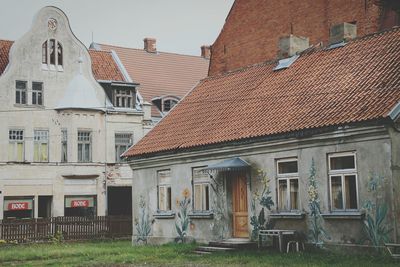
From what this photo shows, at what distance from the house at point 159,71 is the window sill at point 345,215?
2428 cm

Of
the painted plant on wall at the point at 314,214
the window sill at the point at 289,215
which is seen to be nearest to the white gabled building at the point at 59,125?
the window sill at the point at 289,215

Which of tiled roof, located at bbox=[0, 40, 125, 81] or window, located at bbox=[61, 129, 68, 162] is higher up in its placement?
tiled roof, located at bbox=[0, 40, 125, 81]

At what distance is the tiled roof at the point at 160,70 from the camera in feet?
146

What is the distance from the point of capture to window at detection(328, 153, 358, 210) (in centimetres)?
1803

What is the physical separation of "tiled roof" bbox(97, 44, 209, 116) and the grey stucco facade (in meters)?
18.2

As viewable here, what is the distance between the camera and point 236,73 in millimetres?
27797

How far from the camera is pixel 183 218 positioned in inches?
971

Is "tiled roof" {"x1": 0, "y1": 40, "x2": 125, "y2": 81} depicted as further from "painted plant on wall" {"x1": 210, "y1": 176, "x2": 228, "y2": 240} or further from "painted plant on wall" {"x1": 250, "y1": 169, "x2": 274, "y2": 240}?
"painted plant on wall" {"x1": 250, "y1": 169, "x2": 274, "y2": 240}

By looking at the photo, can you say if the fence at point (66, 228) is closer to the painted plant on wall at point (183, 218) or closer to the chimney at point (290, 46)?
the painted plant on wall at point (183, 218)

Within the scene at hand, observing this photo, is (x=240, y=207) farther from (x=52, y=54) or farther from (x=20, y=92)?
(x=52, y=54)

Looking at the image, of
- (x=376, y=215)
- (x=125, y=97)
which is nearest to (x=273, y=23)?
(x=125, y=97)

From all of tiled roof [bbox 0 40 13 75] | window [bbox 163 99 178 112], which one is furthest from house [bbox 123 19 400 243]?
window [bbox 163 99 178 112]

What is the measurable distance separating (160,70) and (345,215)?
30453 mm

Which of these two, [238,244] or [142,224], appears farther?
[142,224]
